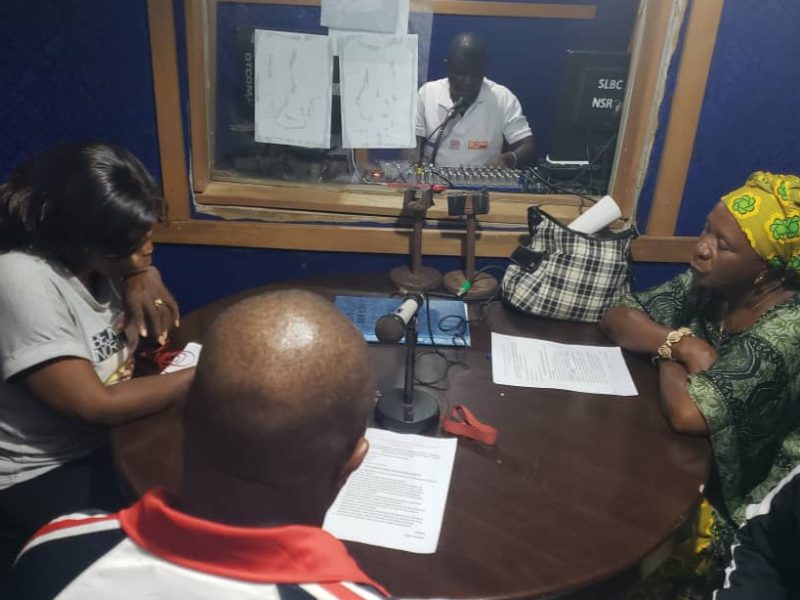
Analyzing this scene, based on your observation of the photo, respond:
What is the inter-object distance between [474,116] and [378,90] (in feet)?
3.67

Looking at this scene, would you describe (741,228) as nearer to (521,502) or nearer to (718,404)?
(718,404)

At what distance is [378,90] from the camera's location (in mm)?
1874

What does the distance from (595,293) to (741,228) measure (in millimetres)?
386

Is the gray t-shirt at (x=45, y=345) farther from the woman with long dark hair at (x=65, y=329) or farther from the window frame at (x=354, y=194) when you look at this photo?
the window frame at (x=354, y=194)

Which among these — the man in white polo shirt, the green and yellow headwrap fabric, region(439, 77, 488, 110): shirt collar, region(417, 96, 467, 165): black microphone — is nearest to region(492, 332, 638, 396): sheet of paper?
the green and yellow headwrap fabric

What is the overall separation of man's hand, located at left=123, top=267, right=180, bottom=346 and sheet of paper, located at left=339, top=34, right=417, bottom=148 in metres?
0.70

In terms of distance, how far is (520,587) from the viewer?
0.93 m

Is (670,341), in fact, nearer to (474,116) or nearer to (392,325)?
(392,325)

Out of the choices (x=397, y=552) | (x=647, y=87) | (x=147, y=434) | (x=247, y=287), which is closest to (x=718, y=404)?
(x=397, y=552)

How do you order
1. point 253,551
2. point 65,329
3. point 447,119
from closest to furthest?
point 253,551 < point 65,329 < point 447,119

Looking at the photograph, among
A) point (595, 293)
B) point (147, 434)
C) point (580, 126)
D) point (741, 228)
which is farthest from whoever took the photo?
point (580, 126)

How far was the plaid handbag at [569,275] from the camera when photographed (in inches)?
66.2

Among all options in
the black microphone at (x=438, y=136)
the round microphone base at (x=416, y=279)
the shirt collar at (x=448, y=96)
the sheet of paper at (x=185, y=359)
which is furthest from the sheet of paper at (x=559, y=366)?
the shirt collar at (x=448, y=96)

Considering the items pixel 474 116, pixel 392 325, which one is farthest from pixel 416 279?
pixel 474 116
